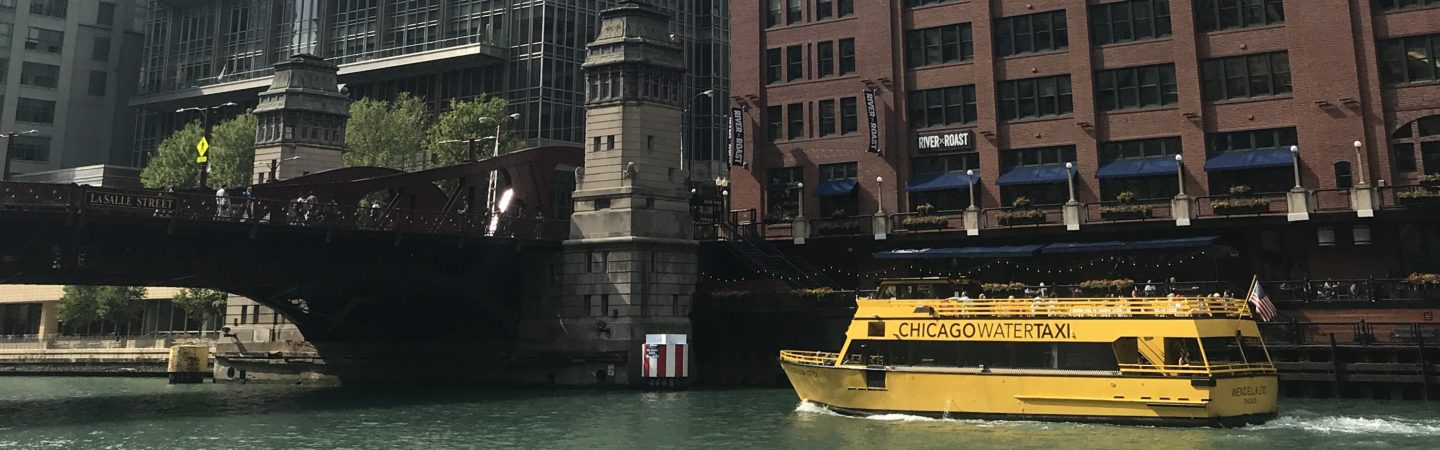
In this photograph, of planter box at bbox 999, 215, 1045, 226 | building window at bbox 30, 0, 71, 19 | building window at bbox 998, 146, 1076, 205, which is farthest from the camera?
building window at bbox 30, 0, 71, 19

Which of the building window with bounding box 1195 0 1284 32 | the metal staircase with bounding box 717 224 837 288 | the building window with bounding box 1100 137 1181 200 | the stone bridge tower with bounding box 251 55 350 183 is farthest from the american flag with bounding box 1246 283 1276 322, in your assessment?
the stone bridge tower with bounding box 251 55 350 183

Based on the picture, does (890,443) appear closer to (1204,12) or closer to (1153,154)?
(1153,154)

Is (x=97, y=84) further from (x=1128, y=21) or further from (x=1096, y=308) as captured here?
→ (x=1096, y=308)

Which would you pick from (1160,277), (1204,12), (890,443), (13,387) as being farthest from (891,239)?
(13,387)

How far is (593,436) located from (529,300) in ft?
83.6

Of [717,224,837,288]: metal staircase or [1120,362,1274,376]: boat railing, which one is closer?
[1120,362,1274,376]: boat railing

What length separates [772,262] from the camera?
59.4 metres

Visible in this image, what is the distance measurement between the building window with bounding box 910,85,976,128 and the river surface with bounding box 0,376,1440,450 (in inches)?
681

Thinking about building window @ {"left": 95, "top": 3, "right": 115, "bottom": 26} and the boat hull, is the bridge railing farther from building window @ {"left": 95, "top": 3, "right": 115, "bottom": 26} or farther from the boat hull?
building window @ {"left": 95, "top": 3, "right": 115, "bottom": 26}

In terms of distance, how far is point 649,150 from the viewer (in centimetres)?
5672

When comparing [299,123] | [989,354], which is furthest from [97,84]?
[989,354]

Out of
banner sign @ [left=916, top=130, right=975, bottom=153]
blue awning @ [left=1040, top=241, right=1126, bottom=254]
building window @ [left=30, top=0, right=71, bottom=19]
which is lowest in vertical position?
blue awning @ [left=1040, top=241, right=1126, bottom=254]

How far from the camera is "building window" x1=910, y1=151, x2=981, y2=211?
5869 centimetres

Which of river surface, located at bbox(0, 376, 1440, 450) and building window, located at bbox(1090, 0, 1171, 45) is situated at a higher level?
building window, located at bbox(1090, 0, 1171, 45)
